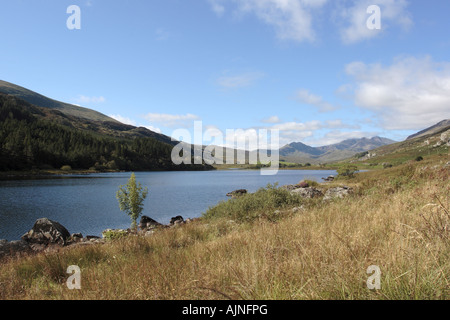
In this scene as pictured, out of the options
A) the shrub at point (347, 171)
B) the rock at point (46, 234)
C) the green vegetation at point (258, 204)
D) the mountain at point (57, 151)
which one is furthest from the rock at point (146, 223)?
the mountain at point (57, 151)

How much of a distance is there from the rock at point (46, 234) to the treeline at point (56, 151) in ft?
328

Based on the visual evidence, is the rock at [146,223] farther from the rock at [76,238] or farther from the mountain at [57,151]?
the mountain at [57,151]

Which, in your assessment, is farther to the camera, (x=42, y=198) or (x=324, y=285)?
(x=42, y=198)

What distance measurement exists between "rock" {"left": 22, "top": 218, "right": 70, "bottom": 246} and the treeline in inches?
3939

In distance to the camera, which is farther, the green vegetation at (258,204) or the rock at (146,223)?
the rock at (146,223)

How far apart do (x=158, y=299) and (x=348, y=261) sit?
2828 mm

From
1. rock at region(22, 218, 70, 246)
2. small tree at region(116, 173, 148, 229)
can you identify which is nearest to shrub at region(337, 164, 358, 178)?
small tree at region(116, 173, 148, 229)

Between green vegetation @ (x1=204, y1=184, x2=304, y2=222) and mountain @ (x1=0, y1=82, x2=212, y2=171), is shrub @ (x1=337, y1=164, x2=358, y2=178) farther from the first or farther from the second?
mountain @ (x1=0, y1=82, x2=212, y2=171)

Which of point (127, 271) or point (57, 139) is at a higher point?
point (57, 139)

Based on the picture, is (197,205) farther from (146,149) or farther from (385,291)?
(146,149)

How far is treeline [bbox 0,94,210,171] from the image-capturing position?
370ft

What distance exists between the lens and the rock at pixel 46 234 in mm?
19250
